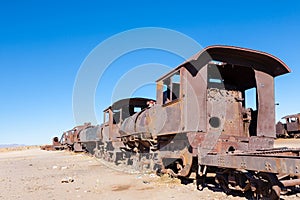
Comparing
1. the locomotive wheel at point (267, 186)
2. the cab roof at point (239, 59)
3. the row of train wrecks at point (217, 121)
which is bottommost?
the locomotive wheel at point (267, 186)

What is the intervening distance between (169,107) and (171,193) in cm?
256

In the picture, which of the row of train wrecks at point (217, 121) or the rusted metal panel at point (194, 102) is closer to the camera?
the row of train wrecks at point (217, 121)

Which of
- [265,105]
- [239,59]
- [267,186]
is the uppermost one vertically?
[239,59]

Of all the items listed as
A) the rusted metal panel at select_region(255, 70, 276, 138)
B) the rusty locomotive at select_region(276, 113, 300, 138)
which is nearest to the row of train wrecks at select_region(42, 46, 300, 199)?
the rusted metal panel at select_region(255, 70, 276, 138)

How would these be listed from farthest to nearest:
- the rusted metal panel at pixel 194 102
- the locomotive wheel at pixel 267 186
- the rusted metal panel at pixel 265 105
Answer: the rusted metal panel at pixel 265 105
the rusted metal panel at pixel 194 102
the locomotive wheel at pixel 267 186

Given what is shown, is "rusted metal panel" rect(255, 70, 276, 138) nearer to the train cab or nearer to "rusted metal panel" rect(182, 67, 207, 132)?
the train cab

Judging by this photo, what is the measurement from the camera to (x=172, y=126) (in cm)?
789

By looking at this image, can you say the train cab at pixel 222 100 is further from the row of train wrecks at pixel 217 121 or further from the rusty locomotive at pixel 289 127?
the rusty locomotive at pixel 289 127

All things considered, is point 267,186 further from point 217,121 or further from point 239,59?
point 239,59

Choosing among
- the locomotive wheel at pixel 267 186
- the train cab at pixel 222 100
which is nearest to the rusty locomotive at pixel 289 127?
the train cab at pixel 222 100

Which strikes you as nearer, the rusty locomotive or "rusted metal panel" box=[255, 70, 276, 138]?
"rusted metal panel" box=[255, 70, 276, 138]

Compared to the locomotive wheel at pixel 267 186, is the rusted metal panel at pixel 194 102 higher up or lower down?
higher up

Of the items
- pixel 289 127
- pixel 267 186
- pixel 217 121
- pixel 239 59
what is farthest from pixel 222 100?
pixel 289 127

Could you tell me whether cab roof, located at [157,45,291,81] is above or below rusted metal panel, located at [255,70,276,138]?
above
